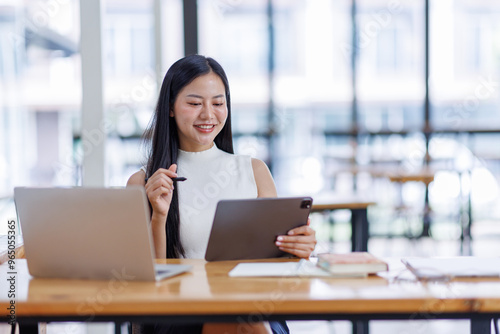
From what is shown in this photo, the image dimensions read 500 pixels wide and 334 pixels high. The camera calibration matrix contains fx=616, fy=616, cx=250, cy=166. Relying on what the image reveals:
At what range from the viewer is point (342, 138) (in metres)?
6.07

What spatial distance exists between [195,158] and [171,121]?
0.15 m

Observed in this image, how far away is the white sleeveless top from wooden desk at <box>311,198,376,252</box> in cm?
89

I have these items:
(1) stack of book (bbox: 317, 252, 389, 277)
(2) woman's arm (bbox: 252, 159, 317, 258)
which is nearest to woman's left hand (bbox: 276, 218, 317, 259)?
(2) woman's arm (bbox: 252, 159, 317, 258)

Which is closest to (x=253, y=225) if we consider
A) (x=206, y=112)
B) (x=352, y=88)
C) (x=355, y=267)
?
(x=355, y=267)

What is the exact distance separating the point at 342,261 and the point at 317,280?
86 mm

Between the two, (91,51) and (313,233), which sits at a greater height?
(91,51)

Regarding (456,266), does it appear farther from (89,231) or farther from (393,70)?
(393,70)

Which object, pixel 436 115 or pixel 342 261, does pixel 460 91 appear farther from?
pixel 342 261

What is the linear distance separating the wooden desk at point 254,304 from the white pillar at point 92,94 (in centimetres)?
139

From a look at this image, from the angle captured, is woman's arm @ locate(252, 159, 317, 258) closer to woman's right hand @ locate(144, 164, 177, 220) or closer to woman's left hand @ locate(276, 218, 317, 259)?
woman's left hand @ locate(276, 218, 317, 259)

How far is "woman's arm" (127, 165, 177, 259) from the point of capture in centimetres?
156

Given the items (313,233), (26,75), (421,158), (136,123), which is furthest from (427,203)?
(313,233)

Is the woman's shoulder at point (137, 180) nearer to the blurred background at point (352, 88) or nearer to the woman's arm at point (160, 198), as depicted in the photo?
the woman's arm at point (160, 198)

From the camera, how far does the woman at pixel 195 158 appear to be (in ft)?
6.24
